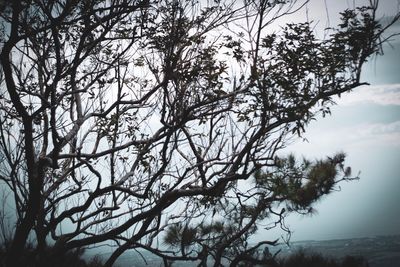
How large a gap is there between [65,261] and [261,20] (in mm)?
6669

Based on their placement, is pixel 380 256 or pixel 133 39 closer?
pixel 133 39

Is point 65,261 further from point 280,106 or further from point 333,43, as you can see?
point 333,43

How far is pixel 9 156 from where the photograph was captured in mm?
4398

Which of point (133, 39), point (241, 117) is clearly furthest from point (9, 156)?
point (241, 117)

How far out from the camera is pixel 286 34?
4051 millimetres

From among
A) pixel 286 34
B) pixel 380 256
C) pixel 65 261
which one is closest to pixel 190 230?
pixel 65 261

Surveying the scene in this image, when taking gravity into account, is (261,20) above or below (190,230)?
above

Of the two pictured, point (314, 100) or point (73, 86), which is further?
point (73, 86)

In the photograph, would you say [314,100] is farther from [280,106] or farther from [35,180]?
[35,180]

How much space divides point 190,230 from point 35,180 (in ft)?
12.6

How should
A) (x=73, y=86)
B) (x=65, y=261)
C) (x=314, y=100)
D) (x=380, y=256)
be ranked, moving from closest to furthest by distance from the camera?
(x=314, y=100), (x=73, y=86), (x=65, y=261), (x=380, y=256)

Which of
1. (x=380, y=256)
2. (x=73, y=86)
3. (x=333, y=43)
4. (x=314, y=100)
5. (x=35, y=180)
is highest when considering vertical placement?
(x=73, y=86)

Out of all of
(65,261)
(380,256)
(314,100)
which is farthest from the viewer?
(380,256)

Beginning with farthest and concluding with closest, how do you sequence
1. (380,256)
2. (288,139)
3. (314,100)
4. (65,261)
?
(380,256) → (65,261) → (288,139) → (314,100)
